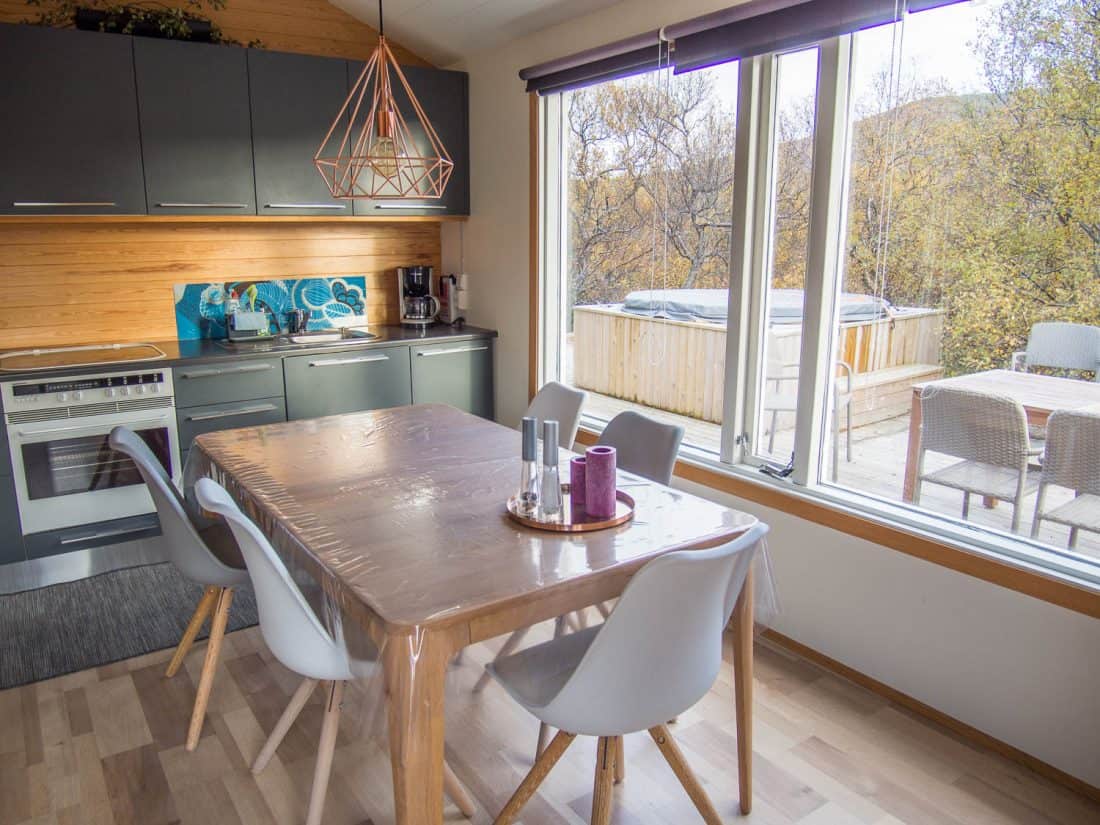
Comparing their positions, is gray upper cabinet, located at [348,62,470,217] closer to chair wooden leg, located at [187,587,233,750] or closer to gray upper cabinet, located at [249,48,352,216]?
gray upper cabinet, located at [249,48,352,216]

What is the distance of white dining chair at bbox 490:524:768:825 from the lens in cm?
158

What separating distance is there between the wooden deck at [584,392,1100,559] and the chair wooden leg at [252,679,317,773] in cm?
176

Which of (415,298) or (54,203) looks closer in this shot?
(54,203)

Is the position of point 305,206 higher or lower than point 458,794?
higher

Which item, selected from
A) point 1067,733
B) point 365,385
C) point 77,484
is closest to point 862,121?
point 1067,733

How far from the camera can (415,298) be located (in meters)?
4.61

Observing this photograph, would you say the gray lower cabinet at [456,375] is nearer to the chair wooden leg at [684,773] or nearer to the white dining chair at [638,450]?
the white dining chair at [638,450]

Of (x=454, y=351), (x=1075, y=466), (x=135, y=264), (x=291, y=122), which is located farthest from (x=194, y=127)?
(x=1075, y=466)

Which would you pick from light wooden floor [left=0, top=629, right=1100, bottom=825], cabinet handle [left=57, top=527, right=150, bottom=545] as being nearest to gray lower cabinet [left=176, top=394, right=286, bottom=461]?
cabinet handle [left=57, top=527, right=150, bottom=545]

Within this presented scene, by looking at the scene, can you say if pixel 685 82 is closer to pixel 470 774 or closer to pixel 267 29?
pixel 267 29

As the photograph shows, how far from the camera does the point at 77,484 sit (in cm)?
349

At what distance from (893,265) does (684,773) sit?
161 centimetres

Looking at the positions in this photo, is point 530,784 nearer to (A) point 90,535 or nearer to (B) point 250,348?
(A) point 90,535

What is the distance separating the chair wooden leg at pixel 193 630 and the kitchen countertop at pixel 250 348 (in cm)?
124
